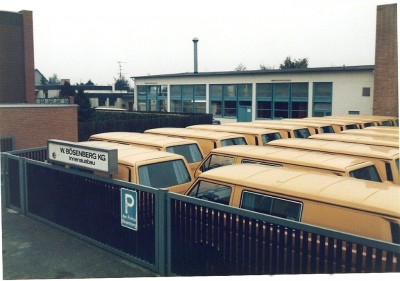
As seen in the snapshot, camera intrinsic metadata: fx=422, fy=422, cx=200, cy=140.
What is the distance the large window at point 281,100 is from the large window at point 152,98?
10918mm

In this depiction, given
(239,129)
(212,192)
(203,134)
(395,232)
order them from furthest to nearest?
(239,129) < (203,134) < (212,192) < (395,232)

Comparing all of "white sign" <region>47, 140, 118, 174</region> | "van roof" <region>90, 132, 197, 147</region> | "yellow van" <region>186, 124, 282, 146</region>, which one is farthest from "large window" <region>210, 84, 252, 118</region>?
"white sign" <region>47, 140, 118, 174</region>

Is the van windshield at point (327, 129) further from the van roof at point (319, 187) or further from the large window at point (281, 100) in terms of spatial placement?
the large window at point (281, 100)

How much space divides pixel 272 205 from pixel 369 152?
363 centimetres

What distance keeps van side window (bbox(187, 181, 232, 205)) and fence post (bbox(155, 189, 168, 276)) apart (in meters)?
0.52

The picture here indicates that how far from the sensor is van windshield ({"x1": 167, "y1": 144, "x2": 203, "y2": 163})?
9.58 metres

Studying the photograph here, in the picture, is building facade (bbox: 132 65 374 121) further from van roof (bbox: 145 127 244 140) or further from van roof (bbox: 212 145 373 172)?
van roof (bbox: 212 145 373 172)

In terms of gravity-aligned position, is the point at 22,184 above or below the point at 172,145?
below

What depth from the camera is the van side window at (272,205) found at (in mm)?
5179

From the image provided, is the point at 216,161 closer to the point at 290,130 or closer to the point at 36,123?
the point at 290,130

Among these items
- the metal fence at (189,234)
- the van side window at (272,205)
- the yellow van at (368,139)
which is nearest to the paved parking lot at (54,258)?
the metal fence at (189,234)

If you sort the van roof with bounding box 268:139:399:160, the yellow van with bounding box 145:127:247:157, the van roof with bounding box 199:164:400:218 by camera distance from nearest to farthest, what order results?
the van roof with bounding box 199:164:400:218, the van roof with bounding box 268:139:399:160, the yellow van with bounding box 145:127:247:157

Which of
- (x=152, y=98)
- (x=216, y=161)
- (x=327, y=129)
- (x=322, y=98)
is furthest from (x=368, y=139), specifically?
(x=152, y=98)

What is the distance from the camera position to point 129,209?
262 inches
